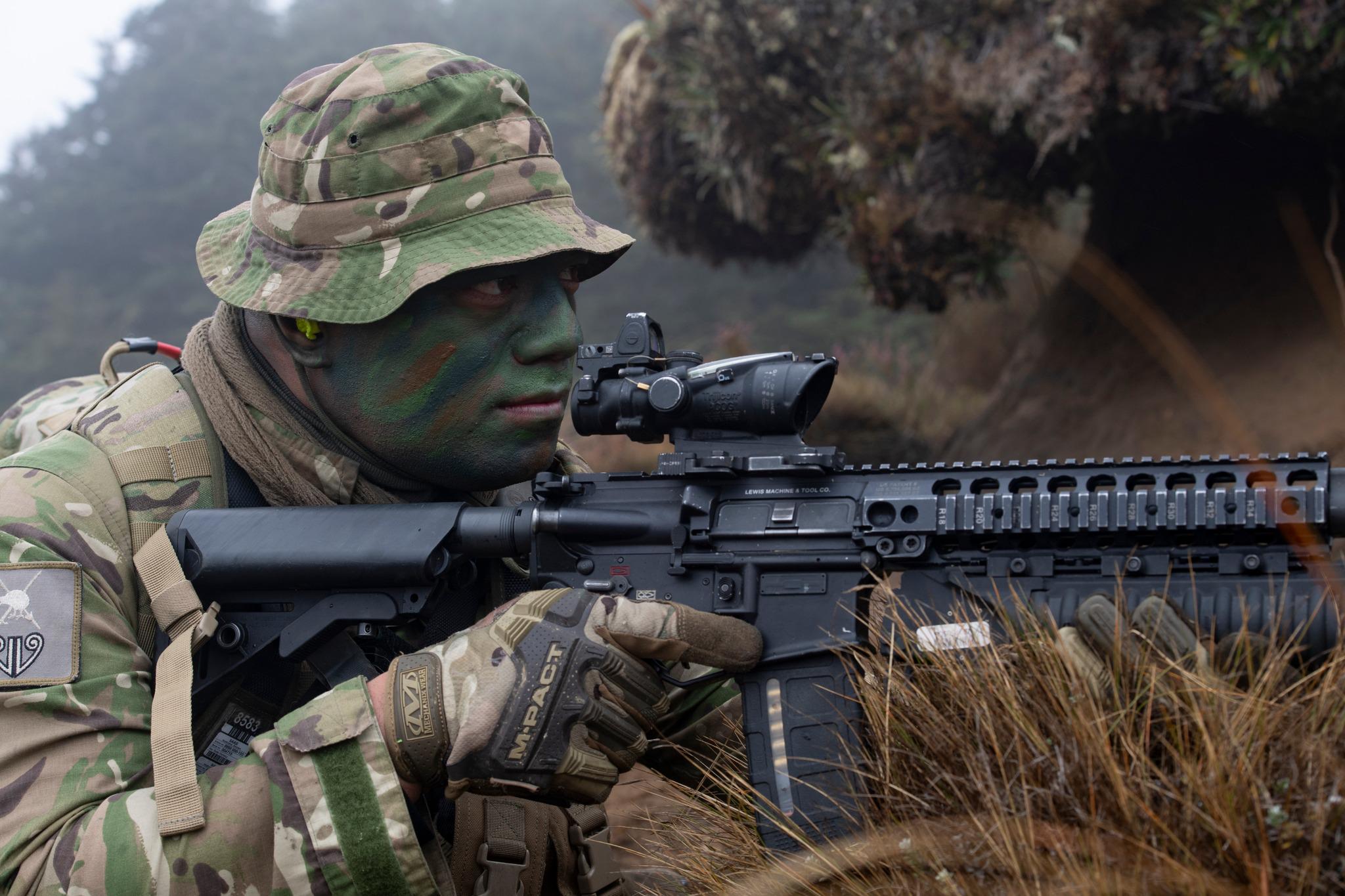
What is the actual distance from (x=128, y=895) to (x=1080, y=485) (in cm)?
215

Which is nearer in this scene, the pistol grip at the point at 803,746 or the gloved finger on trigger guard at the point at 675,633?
the pistol grip at the point at 803,746

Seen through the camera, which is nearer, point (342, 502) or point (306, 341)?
point (306, 341)

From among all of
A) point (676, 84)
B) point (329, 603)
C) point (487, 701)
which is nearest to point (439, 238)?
point (329, 603)

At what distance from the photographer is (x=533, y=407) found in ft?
9.91

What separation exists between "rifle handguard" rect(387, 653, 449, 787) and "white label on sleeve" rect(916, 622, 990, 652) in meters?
1.04

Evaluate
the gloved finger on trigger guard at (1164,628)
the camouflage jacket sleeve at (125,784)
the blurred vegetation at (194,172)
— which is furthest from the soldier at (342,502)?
the blurred vegetation at (194,172)

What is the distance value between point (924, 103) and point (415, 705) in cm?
485

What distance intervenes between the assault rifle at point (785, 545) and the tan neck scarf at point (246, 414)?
0.16 metres

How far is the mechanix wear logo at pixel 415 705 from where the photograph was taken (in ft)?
8.02

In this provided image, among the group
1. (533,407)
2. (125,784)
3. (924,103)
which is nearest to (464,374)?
(533,407)

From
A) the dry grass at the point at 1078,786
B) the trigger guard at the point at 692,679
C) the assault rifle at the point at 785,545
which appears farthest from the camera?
the trigger guard at the point at 692,679

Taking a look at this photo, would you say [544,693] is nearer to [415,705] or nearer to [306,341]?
[415,705]

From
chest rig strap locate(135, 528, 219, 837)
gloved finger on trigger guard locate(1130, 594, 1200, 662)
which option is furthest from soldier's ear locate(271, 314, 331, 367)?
gloved finger on trigger guard locate(1130, 594, 1200, 662)

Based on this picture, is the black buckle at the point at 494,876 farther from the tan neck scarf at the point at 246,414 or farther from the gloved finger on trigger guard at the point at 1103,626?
the gloved finger on trigger guard at the point at 1103,626
